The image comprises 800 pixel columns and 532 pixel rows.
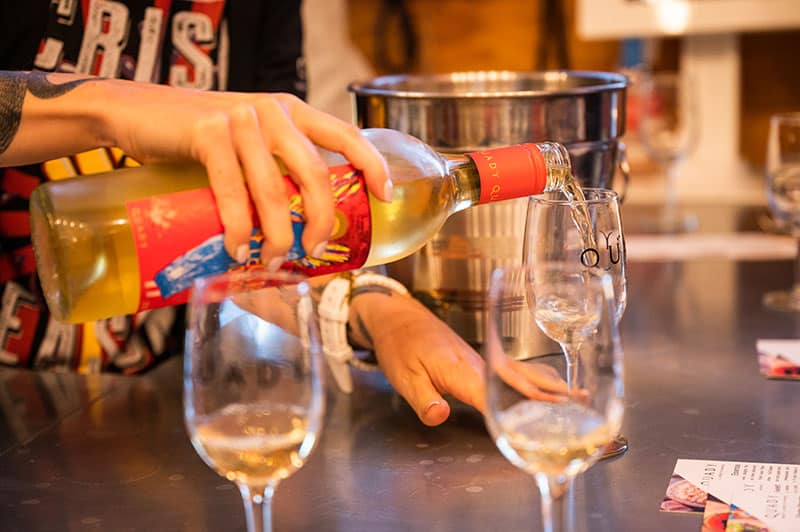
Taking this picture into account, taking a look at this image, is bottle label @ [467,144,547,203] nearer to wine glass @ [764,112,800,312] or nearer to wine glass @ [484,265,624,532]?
wine glass @ [484,265,624,532]

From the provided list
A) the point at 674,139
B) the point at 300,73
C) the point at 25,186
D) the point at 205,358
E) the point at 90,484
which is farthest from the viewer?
the point at 674,139

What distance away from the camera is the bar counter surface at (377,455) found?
0.72m

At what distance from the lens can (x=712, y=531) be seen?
67cm

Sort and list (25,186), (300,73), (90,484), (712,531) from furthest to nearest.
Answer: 1. (300,73)
2. (25,186)
3. (90,484)
4. (712,531)

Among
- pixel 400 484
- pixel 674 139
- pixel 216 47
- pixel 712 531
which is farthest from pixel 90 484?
Answer: pixel 674 139

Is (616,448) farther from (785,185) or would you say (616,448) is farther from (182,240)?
(785,185)

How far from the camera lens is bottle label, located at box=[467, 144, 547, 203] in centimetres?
74

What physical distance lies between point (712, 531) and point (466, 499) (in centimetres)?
17

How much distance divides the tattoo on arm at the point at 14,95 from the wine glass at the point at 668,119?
1.29 meters

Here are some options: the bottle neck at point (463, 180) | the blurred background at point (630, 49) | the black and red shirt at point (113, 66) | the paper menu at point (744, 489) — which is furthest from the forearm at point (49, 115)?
the blurred background at point (630, 49)

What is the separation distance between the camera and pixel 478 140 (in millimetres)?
948

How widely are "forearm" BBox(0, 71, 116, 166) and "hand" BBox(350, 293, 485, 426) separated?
0.31 metres

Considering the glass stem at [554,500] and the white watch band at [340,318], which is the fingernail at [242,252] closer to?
the glass stem at [554,500]

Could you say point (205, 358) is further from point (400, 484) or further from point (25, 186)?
point (25, 186)
